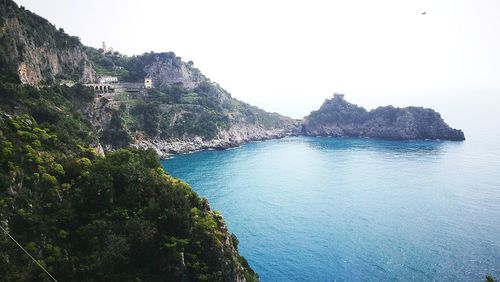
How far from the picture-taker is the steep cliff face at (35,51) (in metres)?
46.0

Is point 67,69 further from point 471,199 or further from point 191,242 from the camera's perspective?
point 471,199

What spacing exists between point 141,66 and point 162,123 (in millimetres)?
39044

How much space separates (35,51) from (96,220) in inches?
2116

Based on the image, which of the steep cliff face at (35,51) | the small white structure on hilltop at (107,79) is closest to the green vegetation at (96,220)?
the steep cliff face at (35,51)

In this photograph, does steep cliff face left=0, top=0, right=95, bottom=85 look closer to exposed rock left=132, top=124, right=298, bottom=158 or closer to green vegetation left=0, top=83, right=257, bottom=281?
green vegetation left=0, top=83, right=257, bottom=281

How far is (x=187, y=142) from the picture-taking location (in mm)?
103875

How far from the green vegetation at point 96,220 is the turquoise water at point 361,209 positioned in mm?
12432

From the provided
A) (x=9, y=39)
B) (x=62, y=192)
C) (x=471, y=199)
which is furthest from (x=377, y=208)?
(x=9, y=39)

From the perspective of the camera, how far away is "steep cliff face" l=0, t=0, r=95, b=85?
46.0 meters

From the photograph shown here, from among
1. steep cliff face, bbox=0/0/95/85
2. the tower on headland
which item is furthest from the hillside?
the tower on headland

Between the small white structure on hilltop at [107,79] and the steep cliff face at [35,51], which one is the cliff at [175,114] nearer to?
the small white structure on hilltop at [107,79]

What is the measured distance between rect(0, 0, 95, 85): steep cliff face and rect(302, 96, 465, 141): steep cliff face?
276 ft

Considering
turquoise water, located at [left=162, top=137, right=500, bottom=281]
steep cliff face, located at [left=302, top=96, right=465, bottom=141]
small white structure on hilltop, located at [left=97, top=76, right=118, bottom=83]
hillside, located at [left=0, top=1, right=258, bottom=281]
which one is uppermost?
small white structure on hilltop, located at [left=97, top=76, right=118, bottom=83]

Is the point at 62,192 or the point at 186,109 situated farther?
the point at 186,109
